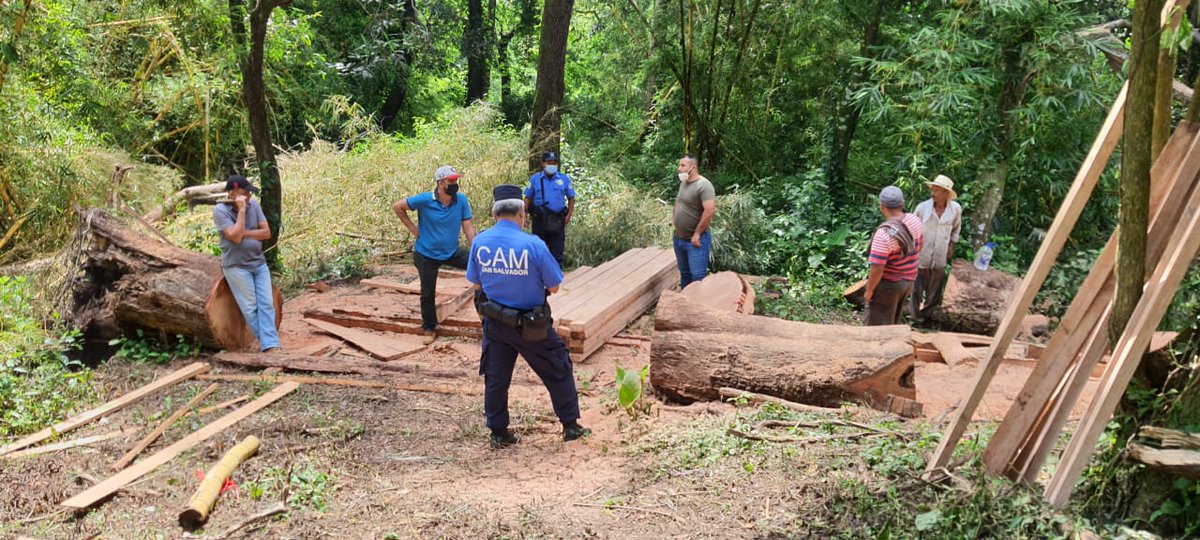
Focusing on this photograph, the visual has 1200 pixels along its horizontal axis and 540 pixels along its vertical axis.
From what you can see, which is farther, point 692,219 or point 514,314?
point 692,219

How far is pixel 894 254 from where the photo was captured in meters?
6.52

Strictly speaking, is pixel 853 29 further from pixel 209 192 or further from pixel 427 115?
pixel 427 115

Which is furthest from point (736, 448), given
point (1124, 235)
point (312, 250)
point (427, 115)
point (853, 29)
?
point (427, 115)

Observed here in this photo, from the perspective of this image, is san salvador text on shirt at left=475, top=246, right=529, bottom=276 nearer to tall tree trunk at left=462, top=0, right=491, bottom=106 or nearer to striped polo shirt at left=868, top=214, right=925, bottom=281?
striped polo shirt at left=868, top=214, right=925, bottom=281

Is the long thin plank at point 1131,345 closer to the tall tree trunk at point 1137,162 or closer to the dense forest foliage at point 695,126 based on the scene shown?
the tall tree trunk at point 1137,162

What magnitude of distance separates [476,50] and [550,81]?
356 inches

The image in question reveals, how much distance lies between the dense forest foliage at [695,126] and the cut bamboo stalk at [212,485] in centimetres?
294

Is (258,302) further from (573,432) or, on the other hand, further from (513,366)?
(573,432)

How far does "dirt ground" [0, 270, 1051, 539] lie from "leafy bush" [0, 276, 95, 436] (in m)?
0.30

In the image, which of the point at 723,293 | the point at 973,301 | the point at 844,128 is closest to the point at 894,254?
the point at 723,293

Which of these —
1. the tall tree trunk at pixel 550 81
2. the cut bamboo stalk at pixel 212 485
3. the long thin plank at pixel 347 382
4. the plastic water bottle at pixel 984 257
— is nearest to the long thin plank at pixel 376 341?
the long thin plank at pixel 347 382

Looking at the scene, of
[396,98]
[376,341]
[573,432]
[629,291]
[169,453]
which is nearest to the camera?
[169,453]

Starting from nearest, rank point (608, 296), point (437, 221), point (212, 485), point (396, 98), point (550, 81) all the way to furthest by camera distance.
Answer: point (212, 485) < point (437, 221) < point (608, 296) < point (550, 81) < point (396, 98)

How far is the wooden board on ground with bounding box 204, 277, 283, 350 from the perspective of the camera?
7188 millimetres
